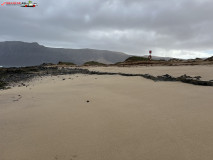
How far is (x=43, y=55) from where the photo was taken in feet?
362

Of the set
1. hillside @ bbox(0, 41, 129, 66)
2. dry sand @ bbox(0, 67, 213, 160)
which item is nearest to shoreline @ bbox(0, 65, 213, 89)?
dry sand @ bbox(0, 67, 213, 160)

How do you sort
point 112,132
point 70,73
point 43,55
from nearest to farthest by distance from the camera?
point 112,132, point 70,73, point 43,55

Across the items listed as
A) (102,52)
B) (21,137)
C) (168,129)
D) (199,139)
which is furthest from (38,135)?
(102,52)

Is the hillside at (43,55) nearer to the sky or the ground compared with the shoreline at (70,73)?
nearer to the sky

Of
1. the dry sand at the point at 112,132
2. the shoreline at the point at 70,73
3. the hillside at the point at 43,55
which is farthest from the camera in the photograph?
the hillside at the point at 43,55

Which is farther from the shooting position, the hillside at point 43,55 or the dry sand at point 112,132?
the hillside at point 43,55

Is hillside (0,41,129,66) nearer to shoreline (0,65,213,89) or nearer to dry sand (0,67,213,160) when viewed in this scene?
shoreline (0,65,213,89)

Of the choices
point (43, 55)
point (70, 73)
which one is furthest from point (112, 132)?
point (43, 55)

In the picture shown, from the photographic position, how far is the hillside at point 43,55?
347 feet

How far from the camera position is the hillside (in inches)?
4163

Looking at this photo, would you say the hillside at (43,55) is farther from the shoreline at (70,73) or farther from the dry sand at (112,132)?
the dry sand at (112,132)

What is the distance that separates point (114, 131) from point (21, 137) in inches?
38.8

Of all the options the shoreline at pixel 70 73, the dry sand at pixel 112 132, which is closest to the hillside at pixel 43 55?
the shoreline at pixel 70 73

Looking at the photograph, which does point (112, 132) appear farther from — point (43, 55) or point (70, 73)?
point (43, 55)
